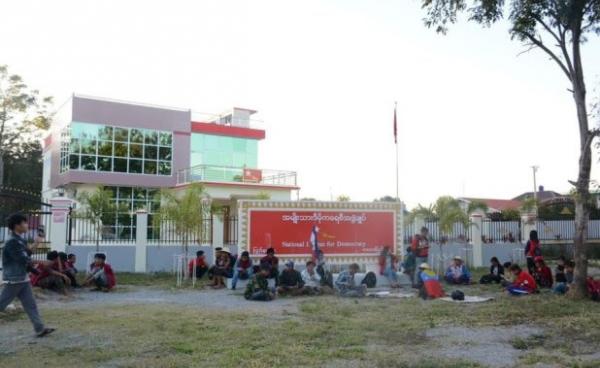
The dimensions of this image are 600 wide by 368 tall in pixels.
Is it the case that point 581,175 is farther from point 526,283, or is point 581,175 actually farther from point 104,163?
point 104,163

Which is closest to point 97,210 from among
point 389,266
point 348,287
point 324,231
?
point 324,231

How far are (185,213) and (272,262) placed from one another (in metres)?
4.00

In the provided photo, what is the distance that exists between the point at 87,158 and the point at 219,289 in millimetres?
15917

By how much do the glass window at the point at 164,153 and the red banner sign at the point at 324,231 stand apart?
1564 cm

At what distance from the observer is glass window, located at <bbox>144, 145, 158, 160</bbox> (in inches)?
1162

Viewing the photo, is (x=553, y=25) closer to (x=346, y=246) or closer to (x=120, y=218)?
(x=346, y=246)

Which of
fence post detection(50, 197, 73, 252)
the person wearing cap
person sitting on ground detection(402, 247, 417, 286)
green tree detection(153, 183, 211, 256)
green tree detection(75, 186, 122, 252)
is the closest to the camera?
the person wearing cap

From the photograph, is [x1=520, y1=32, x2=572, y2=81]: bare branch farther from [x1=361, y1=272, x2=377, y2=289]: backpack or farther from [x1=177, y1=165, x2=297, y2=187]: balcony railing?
[x1=177, y1=165, x2=297, y2=187]: balcony railing

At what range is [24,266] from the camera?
7.84m

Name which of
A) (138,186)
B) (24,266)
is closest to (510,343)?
(24,266)

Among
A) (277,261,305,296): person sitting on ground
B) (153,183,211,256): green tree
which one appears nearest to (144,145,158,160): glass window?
(153,183,211,256): green tree

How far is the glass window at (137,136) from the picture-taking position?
2911 cm

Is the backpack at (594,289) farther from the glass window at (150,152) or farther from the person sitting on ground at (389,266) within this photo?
the glass window at (150,152)

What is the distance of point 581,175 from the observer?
12625mm
